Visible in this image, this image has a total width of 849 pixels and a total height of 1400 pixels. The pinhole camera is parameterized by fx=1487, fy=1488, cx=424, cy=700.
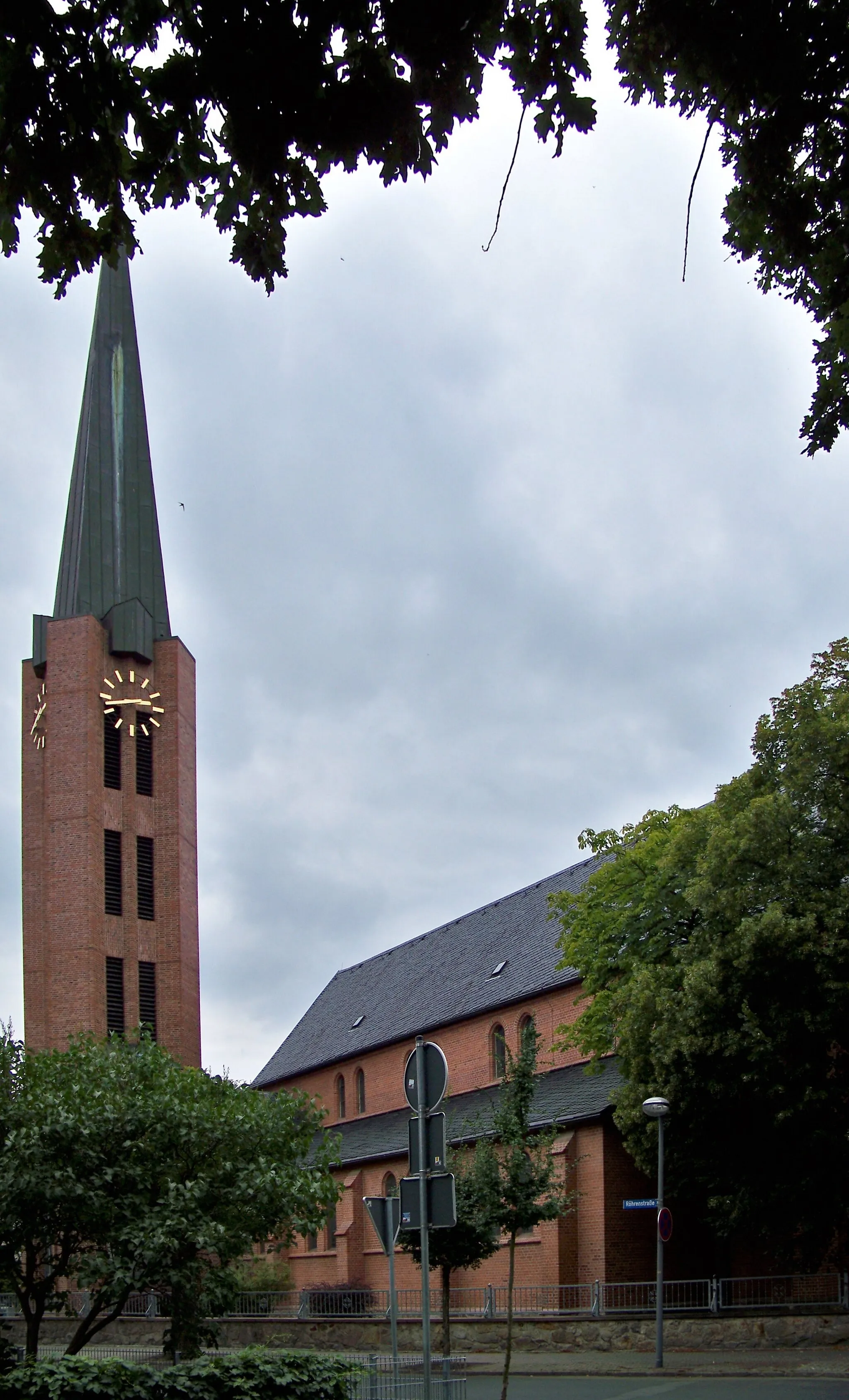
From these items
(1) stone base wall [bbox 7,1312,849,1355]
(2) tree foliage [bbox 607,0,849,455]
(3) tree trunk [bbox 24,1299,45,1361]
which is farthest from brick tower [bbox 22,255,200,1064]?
(2) tree foliage [bbox 607,0,849,455]

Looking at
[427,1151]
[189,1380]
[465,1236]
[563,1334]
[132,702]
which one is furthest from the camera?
[132,702]

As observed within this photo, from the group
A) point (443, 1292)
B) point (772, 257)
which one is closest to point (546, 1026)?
point (443, 1292)

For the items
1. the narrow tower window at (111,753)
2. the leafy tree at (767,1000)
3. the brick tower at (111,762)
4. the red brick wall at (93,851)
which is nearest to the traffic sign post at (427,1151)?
the leafy tree at (767,1000)

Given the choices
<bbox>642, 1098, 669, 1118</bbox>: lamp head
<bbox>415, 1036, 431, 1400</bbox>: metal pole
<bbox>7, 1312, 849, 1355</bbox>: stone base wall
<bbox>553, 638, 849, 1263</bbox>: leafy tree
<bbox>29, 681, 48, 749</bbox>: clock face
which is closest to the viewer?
<bbox>415, 1036, 431, 1400</bbox>: metal pole

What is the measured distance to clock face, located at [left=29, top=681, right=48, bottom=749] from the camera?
5438cm

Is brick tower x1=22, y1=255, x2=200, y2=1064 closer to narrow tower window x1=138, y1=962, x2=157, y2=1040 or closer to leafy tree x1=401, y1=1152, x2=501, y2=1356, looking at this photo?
narrow tower window x1=138, y1=962, x2=157, y2=1040

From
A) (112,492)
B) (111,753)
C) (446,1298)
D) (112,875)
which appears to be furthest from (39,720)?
(446,1298)

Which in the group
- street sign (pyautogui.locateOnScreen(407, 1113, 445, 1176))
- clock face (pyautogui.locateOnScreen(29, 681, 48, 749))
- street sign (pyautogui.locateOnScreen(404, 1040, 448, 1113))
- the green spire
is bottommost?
street sign (pyautogui.locateOnScreen(407, 1113, 445, 1176))

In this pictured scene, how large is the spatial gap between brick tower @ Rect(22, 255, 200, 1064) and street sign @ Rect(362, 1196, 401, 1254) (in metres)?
37.8

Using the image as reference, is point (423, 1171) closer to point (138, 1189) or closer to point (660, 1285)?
point (138, 1189)

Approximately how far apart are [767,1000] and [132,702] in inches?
1343

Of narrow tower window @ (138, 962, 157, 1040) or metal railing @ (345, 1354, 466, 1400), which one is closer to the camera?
metal railing @ (345, 1354, 466, 1400)

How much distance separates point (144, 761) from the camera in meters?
55.5

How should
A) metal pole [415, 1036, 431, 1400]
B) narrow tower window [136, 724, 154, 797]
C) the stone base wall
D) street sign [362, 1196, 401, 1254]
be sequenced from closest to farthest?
metal pole [415, 1036, 431, 1400] < street sign [362, 1196, 401, 1254] < the stone base wall < narrow tower window [136, 724, 154, 797]
